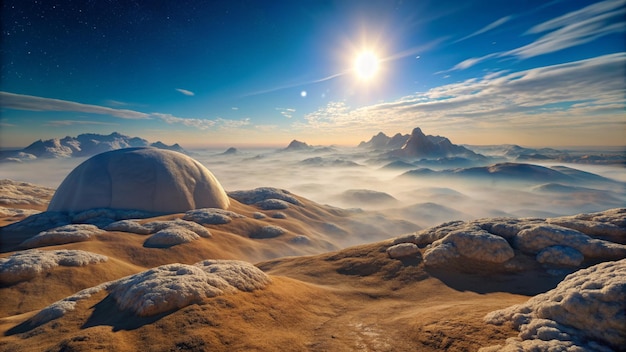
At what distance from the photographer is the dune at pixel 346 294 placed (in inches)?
295

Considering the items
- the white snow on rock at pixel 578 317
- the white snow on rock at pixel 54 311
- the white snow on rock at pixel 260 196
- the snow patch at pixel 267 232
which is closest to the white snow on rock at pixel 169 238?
the snow patch at pixel 267 232

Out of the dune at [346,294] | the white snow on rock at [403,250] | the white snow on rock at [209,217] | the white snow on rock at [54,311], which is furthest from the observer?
the white snow on rock at [209,217]

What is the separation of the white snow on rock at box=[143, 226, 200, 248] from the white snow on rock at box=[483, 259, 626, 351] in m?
28.4

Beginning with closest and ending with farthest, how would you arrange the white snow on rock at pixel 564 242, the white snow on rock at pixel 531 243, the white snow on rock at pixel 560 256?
the white snow on rock at pixel 560 256 < the white snow on rock at pixel 564 242 < the white snow on rock at pixel 531 243

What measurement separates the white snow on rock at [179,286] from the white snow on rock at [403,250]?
9.03 m

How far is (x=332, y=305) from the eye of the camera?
1195cm

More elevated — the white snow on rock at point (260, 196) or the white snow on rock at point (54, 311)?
the white snow on rock at point (54, 311)

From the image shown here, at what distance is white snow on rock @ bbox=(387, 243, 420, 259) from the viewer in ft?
56.6

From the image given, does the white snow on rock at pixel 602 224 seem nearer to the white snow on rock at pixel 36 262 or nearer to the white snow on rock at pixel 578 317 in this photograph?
the white snow on rock at pixel 578 317

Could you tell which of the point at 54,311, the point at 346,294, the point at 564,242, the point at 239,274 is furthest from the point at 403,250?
the point at 54,311

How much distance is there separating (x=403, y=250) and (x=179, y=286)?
13.2 m

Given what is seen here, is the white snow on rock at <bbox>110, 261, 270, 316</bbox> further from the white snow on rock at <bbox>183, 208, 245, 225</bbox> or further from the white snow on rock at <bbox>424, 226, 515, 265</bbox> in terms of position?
the white snow on rock at <bbox>183, 208, 245, 225</bbox>

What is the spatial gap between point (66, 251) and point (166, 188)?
70.0 feet

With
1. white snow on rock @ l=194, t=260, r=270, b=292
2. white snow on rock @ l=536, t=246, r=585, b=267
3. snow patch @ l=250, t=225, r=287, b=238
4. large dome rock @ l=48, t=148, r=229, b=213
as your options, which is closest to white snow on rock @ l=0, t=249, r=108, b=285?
white snow on rock @ l=194, t=260, r=270, b=292
